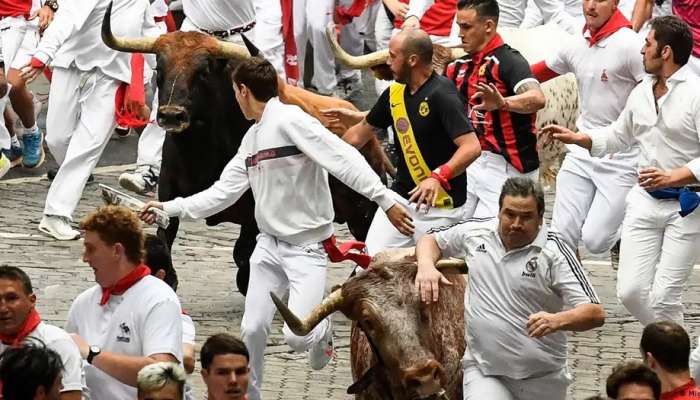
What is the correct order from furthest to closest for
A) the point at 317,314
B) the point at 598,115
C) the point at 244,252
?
1. the point at 244,252
2. the point at 598,115
3. the point at 317,314

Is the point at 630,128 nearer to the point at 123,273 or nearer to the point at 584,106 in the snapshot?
the point at 584,106

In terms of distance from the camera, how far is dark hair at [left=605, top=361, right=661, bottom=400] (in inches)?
366

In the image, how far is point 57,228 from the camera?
679 inches

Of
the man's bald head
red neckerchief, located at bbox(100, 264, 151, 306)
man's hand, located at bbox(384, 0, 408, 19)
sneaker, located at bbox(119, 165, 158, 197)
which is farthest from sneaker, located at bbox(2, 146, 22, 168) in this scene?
red neckerchief, located at bbox(100, 264, 151, 306)

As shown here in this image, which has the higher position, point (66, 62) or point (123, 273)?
point (123, 273)

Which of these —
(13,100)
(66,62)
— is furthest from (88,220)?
(13,100)

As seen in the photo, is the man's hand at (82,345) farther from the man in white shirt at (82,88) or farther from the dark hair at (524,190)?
the man in white shirt at (82,88)

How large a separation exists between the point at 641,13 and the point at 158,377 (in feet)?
27.0

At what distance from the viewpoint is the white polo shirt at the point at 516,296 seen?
10539 millimetres

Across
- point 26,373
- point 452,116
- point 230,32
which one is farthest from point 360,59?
point 26,373

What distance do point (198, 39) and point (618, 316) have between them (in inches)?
149

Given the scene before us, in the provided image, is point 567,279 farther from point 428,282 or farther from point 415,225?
point 415,225

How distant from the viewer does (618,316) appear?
15.2 metres

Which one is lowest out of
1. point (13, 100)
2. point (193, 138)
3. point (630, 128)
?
point (13, 100)
